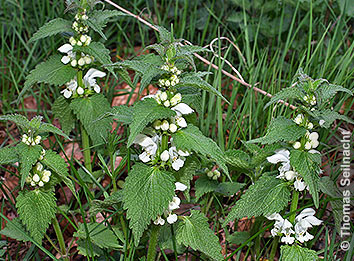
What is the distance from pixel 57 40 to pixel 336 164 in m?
2.67

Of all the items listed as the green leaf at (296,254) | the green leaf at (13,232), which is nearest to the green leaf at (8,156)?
the green leaf at (13,232)

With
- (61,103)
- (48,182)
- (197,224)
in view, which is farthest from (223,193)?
(61,103)

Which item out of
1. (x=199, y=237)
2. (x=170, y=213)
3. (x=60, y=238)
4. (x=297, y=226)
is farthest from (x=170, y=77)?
(x=60, y=238)

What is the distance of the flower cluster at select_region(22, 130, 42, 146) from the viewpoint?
209 cm

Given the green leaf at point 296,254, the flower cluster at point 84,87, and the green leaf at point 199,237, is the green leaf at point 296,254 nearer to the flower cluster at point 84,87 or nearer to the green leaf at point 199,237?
the green leaf at point 199,237

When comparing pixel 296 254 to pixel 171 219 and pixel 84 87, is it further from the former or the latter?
pixel 84 87

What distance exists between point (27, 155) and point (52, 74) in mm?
695

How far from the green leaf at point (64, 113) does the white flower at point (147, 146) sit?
3.23 ft

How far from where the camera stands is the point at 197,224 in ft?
6.87

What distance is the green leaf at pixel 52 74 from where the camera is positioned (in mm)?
2520

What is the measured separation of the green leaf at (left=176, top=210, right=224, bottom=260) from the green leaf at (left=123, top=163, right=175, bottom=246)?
0.31 m

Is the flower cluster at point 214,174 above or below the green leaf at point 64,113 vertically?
below

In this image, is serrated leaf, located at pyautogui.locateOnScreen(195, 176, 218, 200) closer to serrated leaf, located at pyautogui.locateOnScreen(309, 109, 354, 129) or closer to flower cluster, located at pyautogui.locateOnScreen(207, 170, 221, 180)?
flower cluster, located at pyautogui.locateOnScreen(207, 170, 221, 180)

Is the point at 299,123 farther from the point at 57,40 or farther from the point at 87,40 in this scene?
the point at 57,40
